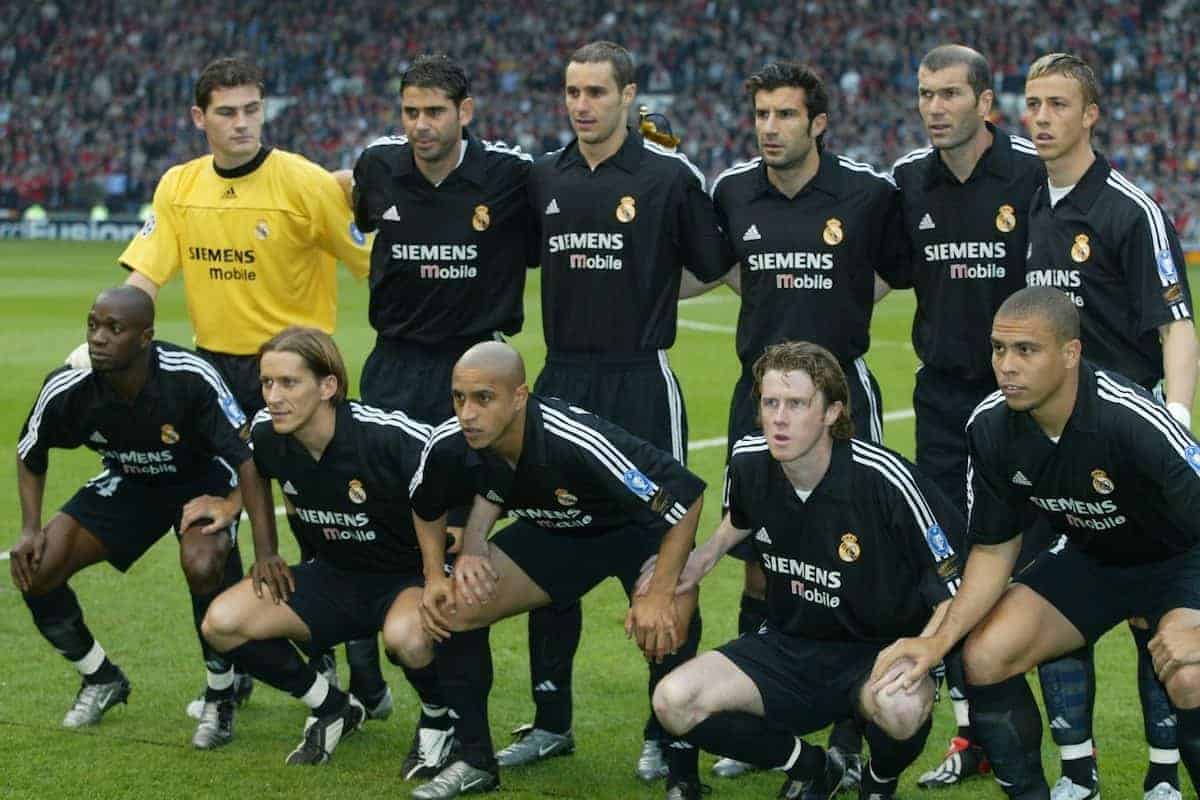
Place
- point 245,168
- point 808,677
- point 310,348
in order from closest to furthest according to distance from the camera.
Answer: point 808,677, point 310,348, point 245,168

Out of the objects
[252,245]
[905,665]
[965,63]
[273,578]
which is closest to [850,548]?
[905,665]

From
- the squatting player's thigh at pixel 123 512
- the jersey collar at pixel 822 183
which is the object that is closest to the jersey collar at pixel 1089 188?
the jersey collar at pixel 822 183

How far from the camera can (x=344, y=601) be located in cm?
689

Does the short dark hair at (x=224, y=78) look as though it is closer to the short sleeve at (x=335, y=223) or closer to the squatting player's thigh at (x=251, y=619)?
the short sleeve at (x=335, y=223)

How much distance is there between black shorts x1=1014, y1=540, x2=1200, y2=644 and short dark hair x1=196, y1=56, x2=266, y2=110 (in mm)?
4021

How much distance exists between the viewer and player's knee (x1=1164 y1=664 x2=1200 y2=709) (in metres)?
5.48

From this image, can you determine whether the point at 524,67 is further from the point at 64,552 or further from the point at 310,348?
the point at 310,348

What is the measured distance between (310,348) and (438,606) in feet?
3.58

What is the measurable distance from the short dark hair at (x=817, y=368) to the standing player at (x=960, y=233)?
1.09 meters

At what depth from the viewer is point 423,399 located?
757 cm

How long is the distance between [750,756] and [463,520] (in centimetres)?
179

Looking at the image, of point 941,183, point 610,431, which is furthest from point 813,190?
point 610,431

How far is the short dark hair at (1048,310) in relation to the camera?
5.59 m

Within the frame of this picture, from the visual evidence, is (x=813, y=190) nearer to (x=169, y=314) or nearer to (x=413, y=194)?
(x=413, y=194)
